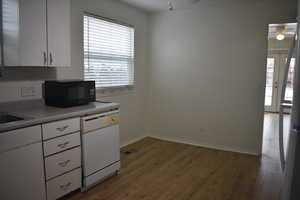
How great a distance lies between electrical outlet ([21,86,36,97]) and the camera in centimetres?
263

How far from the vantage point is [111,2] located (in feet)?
12.3

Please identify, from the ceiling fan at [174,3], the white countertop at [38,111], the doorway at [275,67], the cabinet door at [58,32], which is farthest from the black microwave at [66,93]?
the doorway at [275,67]

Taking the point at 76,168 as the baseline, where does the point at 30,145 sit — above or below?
above

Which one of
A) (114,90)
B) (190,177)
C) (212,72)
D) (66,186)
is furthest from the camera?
(212,72)

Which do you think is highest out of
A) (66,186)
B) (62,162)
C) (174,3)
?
(174,3)

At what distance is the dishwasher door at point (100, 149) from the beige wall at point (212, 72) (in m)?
1.92

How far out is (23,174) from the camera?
2.02 meters

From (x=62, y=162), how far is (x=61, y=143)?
0.20m

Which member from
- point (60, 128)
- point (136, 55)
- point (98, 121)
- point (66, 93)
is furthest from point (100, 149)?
point (136, 55)

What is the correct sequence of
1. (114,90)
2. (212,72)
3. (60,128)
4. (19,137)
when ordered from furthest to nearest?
(212,72), (114,90), (60,128), (19,137)

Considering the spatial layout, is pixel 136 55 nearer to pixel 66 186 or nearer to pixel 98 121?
pixel 98 121

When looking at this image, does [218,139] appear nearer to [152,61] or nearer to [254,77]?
[254,77]

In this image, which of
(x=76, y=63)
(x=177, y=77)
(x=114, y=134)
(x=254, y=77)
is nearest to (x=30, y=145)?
(x=114, y=134)

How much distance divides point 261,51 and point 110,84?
2.48 m
